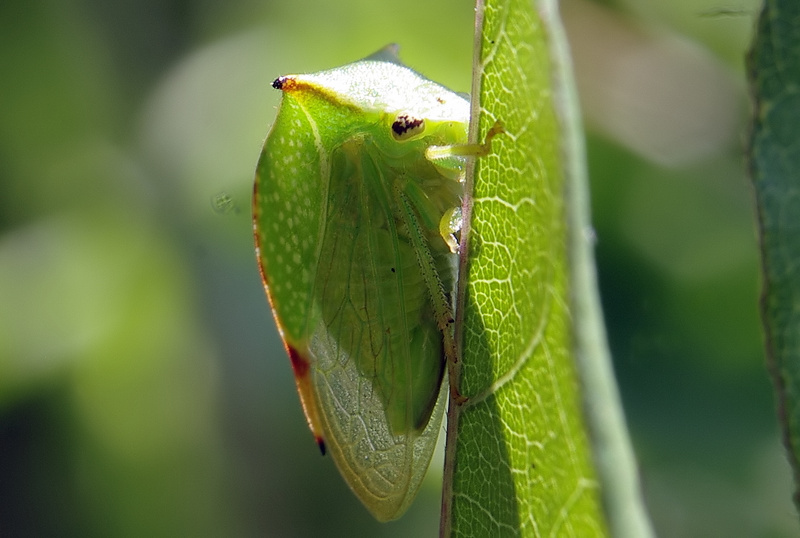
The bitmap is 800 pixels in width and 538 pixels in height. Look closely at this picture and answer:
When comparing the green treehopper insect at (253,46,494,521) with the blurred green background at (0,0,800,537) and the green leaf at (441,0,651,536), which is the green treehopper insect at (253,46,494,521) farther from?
the blurred green background at (0,0,800,537)

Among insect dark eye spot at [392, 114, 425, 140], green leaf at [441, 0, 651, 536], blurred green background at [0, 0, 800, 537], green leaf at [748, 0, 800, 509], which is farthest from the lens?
blurred green background at [0, 0, 800, 537]

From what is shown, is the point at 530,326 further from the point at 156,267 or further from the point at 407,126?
the point at 156,267

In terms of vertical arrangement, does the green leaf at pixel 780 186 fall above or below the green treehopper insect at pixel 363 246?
above

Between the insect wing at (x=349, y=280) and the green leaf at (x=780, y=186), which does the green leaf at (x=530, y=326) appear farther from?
the insect wing at (x=349, y=280)

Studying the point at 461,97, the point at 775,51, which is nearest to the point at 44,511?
the point at 461,97

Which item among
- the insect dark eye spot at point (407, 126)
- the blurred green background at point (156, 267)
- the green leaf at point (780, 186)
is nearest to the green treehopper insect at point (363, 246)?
the insect dark eye spot at point (407, 126)

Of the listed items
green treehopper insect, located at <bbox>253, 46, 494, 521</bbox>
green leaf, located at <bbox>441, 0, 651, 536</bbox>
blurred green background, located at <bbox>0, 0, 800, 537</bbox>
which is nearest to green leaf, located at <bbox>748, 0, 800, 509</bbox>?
green leaf, located at <bbox>441, 0, 651, 536</bbox>

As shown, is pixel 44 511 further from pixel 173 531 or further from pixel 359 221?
pixel 359 221
